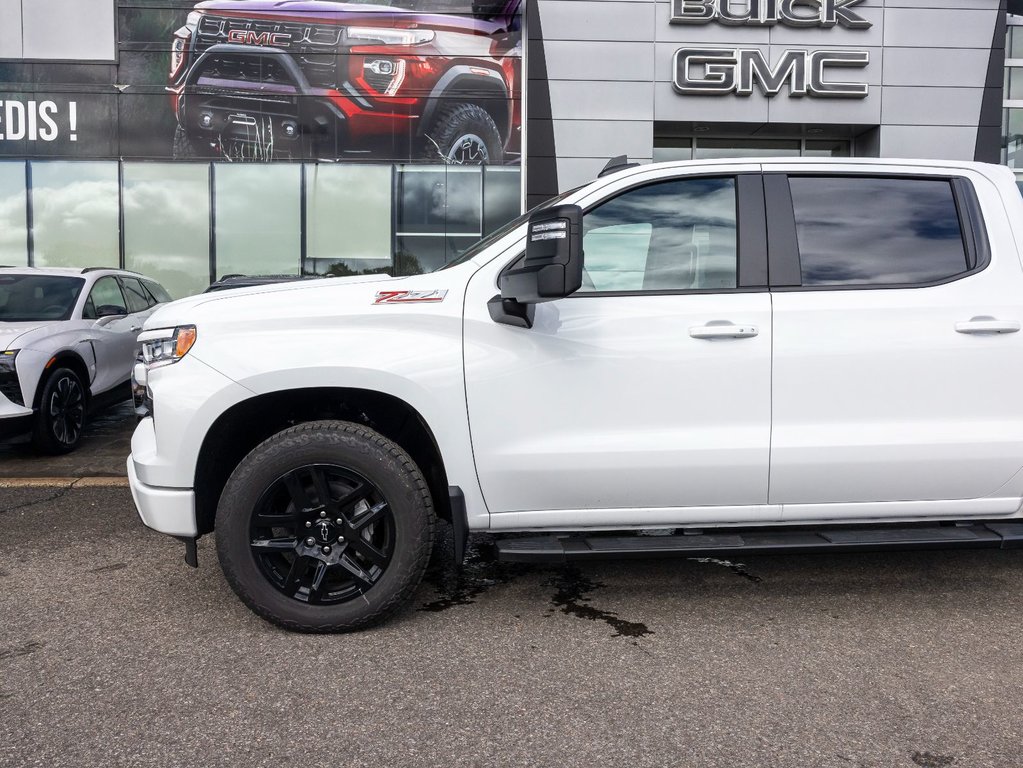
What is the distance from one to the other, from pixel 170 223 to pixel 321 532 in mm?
15368

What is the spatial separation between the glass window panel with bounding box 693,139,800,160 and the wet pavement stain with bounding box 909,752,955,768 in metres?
16.6

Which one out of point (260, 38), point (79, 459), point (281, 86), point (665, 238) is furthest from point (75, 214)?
point (665, 238)

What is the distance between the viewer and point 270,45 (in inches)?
648

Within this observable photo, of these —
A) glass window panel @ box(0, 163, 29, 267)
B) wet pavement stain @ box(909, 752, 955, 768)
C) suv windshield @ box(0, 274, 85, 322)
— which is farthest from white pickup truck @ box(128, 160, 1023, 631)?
glass window panel @ box(0, 163, 29, 267)

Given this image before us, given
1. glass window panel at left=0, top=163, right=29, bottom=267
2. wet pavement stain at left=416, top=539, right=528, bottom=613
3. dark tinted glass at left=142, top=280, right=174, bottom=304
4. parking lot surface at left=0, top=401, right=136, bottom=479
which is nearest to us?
wet pavement stain at left=416, top=539, right=528, bottom=613

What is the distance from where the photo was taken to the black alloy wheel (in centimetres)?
331

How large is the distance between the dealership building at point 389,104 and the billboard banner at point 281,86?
38 millimetres

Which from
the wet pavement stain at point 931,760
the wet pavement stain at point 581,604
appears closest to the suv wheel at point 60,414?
the wet pavement stain at point 581,604

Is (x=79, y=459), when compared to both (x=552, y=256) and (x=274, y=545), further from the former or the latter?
(x=552, y=256)

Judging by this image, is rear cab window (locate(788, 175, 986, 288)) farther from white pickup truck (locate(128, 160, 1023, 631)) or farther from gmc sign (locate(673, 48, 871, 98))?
gmc sign (locate(673, 48, 871, 98))

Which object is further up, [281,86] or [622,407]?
[281,86]

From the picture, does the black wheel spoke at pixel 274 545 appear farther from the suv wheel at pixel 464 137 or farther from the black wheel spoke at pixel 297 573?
the suv wheel at pixel 464 137

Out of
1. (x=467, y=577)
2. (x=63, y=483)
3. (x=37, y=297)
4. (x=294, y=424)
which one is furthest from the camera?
(x=37, y=297)

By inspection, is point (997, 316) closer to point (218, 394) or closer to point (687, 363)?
point (687, 363)
